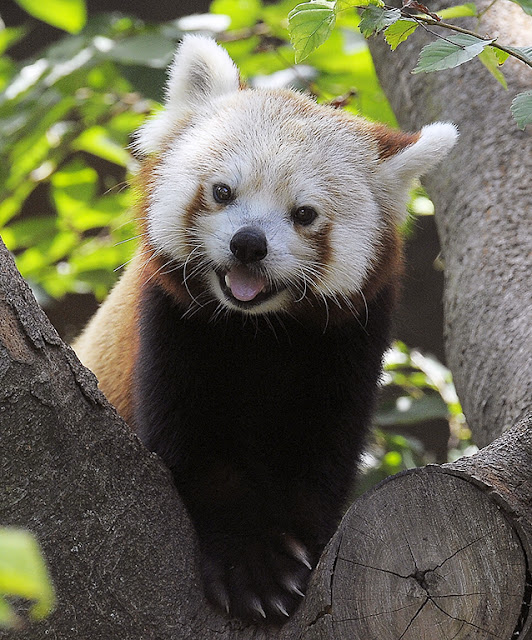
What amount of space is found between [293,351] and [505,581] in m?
0.94

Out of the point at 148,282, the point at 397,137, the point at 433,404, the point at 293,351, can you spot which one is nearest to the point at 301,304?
the point at 293,351

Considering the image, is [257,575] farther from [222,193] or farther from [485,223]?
[485,223]

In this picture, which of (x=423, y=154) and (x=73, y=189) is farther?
(x=73, y=189)

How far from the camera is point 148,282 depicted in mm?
2373

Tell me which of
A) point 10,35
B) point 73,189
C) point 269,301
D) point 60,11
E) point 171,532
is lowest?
point 73,189

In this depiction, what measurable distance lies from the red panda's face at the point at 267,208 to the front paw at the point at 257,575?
0.61 m

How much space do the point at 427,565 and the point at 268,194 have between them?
1011 millimetres

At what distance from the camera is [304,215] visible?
2180 millimetres

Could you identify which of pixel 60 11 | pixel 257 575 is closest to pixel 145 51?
pixel 60 11

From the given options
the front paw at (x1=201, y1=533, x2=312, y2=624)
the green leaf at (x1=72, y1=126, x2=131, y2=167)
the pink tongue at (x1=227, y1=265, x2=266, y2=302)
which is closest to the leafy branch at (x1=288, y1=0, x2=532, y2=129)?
the pink tongue at (x1=227, y1=265, x2=266, y2=302)

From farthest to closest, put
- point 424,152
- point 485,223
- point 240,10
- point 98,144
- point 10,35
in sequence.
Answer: point 98,144 < point 10,35 < point 240,10 < point 485,223 < point 424,152

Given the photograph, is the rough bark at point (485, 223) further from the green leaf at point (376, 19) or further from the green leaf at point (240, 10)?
the green leaf at point (376, 19)

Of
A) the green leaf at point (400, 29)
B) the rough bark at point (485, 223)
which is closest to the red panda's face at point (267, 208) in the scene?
the rough bark at point (485, 223)

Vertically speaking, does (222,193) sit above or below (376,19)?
below
